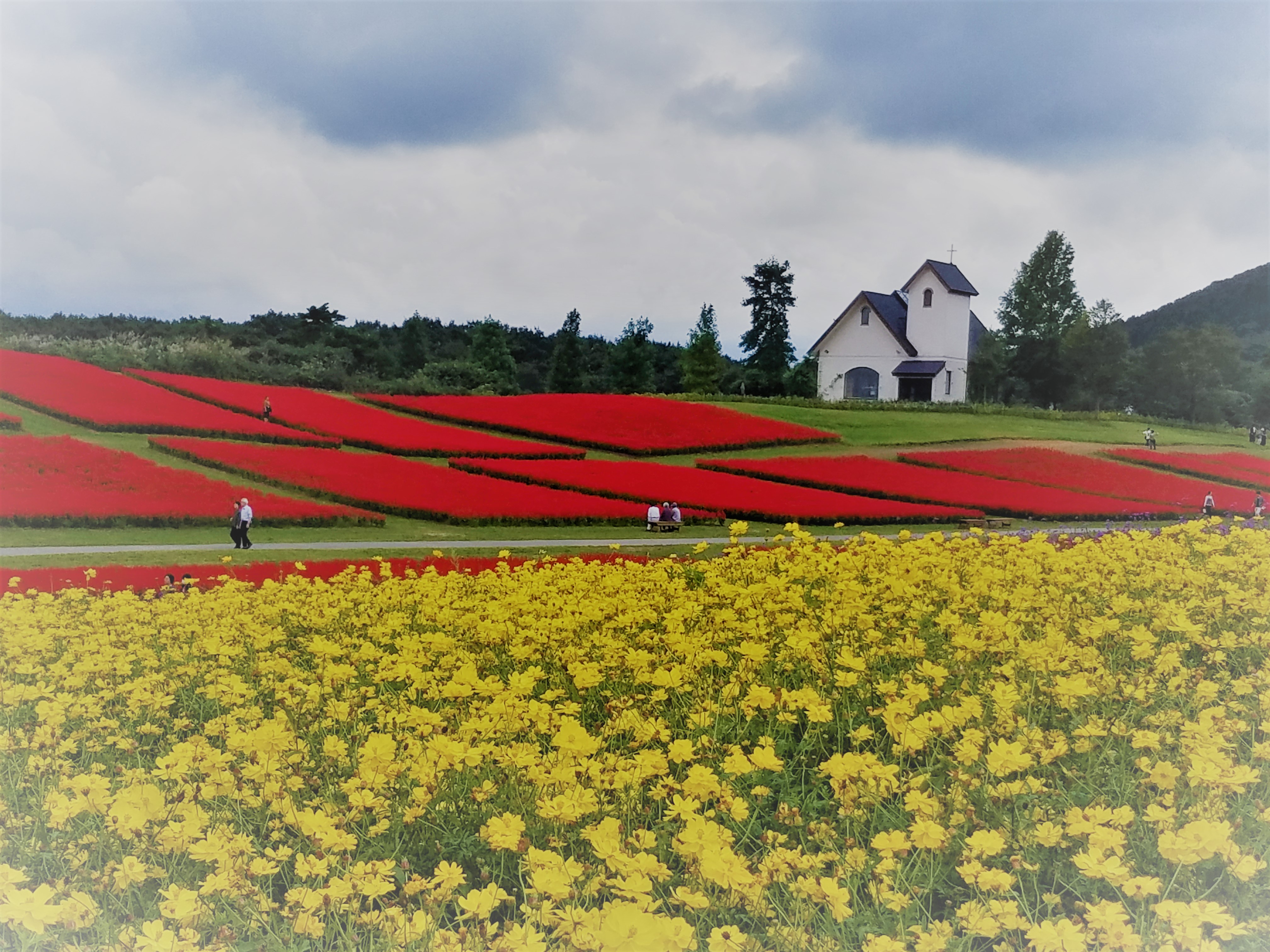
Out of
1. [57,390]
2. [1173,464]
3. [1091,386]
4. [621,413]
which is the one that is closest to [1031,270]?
[1091,386]

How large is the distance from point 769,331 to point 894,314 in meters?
4.71

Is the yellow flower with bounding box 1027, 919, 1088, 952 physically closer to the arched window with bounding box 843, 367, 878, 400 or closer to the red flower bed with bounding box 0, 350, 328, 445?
the red flower bed with bounding box 0, 350, 328, 445

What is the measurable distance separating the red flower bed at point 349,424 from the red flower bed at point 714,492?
1.29m

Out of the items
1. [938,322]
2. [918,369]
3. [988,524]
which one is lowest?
[988,524]

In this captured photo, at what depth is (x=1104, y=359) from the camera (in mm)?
21141

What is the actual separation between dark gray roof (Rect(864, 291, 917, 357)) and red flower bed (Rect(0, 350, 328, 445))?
17129mm

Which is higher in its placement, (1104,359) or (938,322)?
(938,322)

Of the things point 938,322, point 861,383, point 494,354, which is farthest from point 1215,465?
point 494,354

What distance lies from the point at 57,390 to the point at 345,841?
16335 mm

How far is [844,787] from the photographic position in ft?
A: 10.4

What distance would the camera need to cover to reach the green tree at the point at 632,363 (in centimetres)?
3812

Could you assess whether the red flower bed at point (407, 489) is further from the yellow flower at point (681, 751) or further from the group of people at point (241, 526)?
the yellow flower at point (681, 751)

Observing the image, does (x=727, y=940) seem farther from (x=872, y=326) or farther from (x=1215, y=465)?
(x=872, y=326)

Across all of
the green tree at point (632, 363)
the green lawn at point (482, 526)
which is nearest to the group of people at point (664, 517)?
the green lawn at point (482, 526)
